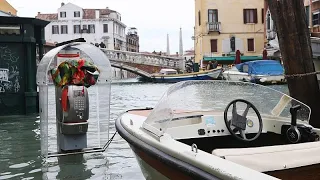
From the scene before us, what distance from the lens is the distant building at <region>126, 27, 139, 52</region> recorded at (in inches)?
3110

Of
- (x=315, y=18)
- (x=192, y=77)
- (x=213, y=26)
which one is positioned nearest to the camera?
(x=315, y=18)

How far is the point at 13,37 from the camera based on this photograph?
9672 mm

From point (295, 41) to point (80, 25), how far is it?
60.8 metres

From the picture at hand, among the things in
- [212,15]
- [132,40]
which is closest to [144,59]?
[212,15]

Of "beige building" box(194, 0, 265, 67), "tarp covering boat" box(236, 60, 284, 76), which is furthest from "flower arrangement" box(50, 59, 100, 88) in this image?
"beige building" box(194, 0, 265, 67)

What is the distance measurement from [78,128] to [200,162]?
10.1ft

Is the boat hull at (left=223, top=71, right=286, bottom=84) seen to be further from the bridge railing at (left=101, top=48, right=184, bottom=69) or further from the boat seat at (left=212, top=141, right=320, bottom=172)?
the boat seat at (left=212, top=141, right=320, bottom=172)

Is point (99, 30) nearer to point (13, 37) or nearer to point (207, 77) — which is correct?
point (207, 77)

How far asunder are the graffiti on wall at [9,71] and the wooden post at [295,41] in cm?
647

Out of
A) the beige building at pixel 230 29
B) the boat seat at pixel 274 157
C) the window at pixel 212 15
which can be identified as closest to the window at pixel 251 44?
the beige building at pixel 230 29

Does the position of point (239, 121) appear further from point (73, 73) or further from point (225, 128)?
point (73, 73)

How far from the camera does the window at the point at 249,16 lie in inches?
1390

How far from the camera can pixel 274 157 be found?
8.76ft

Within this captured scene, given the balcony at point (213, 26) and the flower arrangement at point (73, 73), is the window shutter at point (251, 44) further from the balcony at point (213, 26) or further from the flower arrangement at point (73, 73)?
the flower arrangement at point (73, 73)
